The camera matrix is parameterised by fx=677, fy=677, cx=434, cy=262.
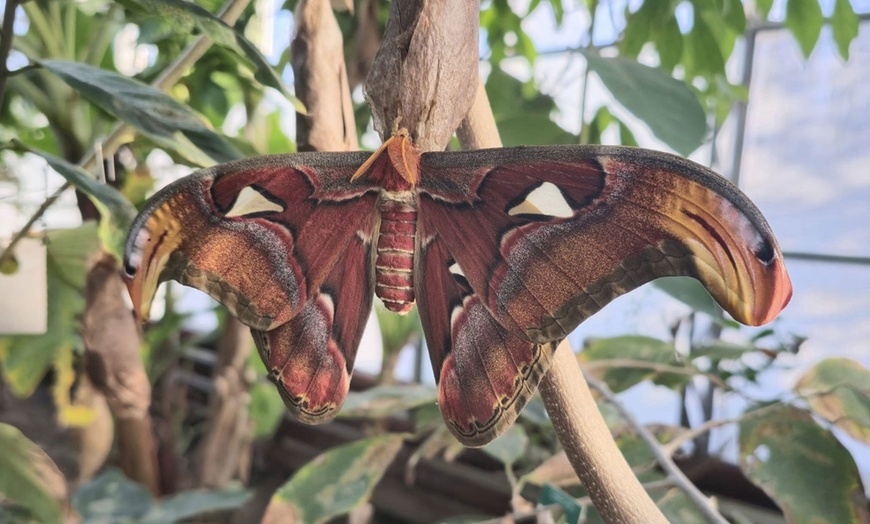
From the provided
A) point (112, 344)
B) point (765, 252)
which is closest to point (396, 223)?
point (765, 252)

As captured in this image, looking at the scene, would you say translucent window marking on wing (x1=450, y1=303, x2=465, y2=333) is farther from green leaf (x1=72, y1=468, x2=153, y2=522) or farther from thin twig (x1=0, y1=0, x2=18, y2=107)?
green leaf (x1=72, y1=468, x2=153, y2=522)

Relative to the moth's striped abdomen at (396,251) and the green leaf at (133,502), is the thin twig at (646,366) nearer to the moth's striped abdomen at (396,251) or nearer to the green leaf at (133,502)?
the moth's striped abdomen at (396,251)

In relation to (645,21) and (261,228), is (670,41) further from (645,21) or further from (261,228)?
(261,228)

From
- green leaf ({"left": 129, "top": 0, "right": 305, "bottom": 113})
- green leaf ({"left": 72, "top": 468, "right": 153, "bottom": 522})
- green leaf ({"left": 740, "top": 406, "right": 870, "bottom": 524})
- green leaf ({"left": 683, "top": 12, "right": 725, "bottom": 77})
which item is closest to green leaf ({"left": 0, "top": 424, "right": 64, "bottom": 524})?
green leaf ({"left": 72, "top": 468, "right": 153, "bottom": 522})

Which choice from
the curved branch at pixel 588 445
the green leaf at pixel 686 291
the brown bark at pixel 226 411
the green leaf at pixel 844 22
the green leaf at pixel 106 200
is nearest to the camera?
the curved branch at pixel 588 445

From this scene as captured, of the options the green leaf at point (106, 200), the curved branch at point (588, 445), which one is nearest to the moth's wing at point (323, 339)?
the curved branch at point (588, 445)

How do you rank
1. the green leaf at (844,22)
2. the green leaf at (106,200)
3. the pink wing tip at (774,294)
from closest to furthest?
1. the pink wing tip at (774,294)
2. the green leaf at (106,200)
3. the green leaf at (844,22)
